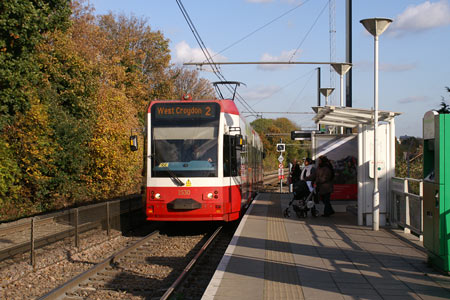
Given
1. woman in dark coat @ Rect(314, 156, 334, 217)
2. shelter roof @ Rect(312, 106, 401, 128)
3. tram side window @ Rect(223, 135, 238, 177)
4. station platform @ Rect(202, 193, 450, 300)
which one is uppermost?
shelter roof @ Rect(312, 106, 401, 128)

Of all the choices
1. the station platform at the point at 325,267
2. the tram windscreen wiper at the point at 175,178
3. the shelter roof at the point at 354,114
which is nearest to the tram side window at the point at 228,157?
the tram windscreen wiper at the point at 175,178

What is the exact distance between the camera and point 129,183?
95.1 ft

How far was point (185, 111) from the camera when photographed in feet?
45.9

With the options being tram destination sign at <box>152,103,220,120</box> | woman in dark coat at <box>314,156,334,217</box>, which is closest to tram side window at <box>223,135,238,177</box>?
tram destination sign at <box>152,103,220,120</box>

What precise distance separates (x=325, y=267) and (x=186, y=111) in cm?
672

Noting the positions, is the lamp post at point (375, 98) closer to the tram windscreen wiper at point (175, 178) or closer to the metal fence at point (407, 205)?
the metal fence at point (407, 205)

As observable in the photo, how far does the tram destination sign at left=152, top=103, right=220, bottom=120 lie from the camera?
1395 cm

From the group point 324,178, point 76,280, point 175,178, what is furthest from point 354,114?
point 76,280

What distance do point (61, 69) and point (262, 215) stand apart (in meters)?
15.9

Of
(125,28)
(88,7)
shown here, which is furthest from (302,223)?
(125,28)

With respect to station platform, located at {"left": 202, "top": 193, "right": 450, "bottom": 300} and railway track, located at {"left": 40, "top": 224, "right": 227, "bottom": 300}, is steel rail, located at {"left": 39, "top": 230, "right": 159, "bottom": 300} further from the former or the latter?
station platform, located at {"left": 202, "top": 193, "right": 450, "bottom": 300}

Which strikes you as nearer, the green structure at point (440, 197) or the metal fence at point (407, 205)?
the green structure at point (440, 197)

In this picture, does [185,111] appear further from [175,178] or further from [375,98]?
[375,98]

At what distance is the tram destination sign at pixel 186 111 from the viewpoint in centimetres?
1395
